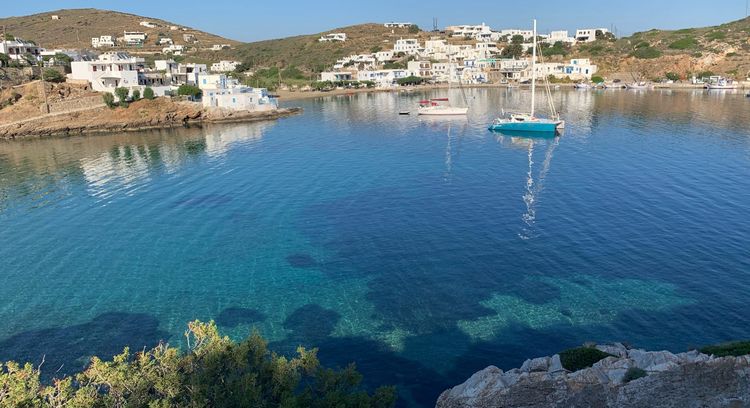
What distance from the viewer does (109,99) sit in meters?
97.9

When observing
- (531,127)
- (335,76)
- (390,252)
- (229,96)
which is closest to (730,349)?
(390,252)

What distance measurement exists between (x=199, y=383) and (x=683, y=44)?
214113 mm

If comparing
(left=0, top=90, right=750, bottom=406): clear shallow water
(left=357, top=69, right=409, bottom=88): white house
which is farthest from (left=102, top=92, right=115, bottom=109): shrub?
(left=357, top=69, right=409, bottom=88): white house

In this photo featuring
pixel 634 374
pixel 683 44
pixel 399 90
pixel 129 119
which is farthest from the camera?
pixel 683 44

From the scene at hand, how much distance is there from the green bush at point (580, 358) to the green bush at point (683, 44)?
20054cm

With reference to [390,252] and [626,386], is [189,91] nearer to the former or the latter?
[390,252]

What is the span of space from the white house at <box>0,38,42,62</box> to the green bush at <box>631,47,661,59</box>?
184 m

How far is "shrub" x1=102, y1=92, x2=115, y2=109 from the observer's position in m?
97.8

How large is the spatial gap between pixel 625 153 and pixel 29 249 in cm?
6408

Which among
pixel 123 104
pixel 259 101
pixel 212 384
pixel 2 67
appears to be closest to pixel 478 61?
pixel 259 101

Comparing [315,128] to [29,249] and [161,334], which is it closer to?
[29,249]

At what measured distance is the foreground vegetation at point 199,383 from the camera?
13773mm

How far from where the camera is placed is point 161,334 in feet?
84.6

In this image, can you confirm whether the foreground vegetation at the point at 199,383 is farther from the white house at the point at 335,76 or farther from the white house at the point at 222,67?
the white house at the point at 222,67
